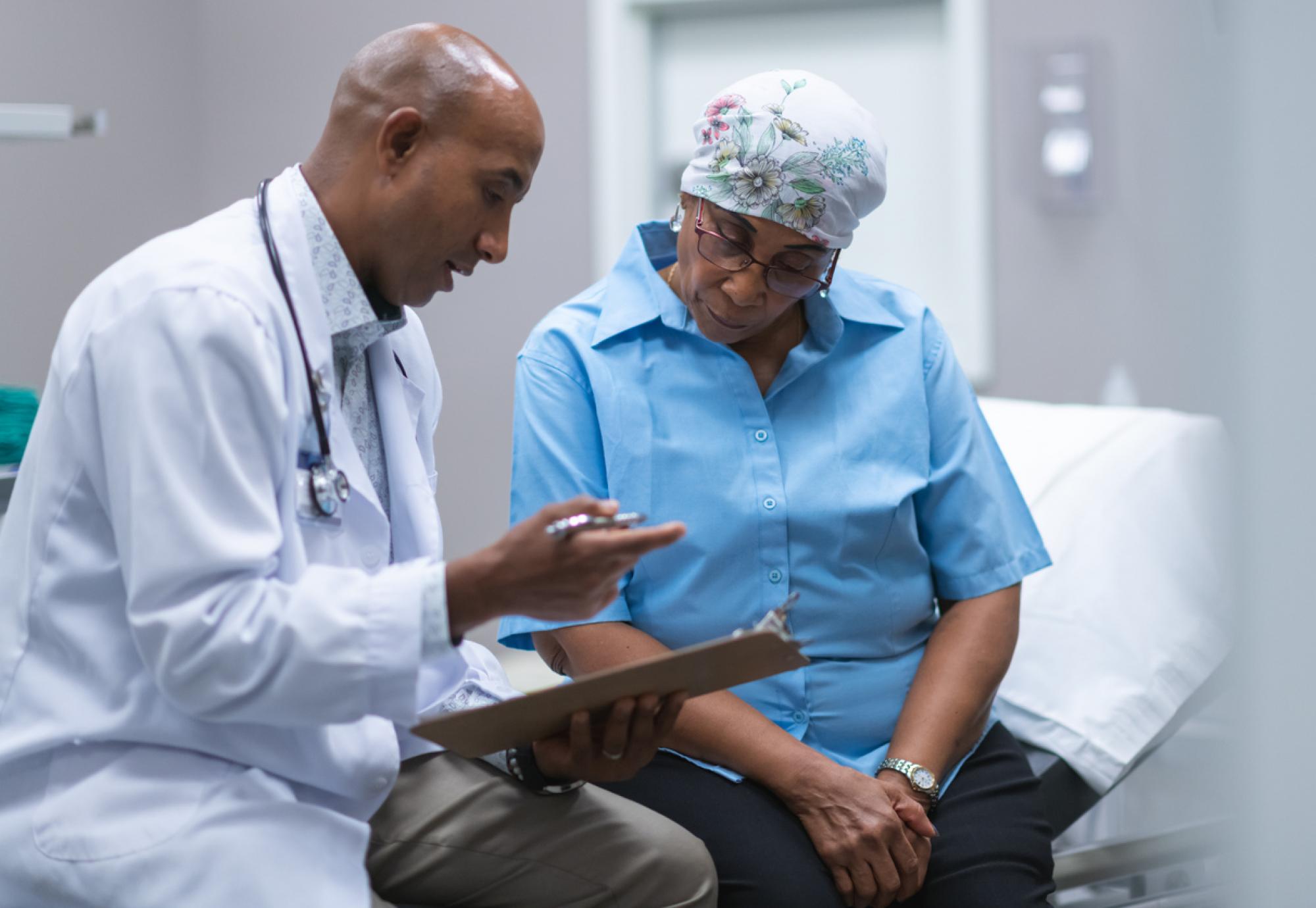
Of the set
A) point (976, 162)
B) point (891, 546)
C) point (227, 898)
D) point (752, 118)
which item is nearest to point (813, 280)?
point (752, 118)

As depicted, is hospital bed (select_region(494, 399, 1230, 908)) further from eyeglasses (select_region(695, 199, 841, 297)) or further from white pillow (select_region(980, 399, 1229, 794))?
eyeglasses (select_region(695, 199, 841, 297))

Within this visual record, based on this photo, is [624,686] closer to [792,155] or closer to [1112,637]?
[792,155]

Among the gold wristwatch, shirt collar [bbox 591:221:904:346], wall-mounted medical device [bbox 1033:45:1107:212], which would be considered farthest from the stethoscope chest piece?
wall-mounted medical device [bbox 1033:45:1107:212]

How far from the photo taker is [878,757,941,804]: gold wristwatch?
5.11 ft

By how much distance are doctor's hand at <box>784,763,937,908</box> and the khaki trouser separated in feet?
0.57

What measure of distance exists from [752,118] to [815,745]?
2.65ft

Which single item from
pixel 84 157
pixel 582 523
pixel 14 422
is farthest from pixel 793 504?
pixel 84 157

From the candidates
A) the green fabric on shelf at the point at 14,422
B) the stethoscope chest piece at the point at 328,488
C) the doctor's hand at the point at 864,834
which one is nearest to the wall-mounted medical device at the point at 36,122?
the green fabric on shelf at the point at 14,422

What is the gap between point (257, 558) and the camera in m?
1.05

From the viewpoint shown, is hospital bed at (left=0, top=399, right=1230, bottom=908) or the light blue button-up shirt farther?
hospital bed at (left=0, top=399, right=1230, bottom=908)

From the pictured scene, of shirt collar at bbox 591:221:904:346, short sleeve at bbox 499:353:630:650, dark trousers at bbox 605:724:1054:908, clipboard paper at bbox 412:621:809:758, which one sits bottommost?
dark trousers at bbox 605:724:1054:908

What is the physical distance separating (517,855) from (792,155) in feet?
2.95

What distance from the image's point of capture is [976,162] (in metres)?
3.26

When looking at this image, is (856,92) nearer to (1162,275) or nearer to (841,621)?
(841,621)
